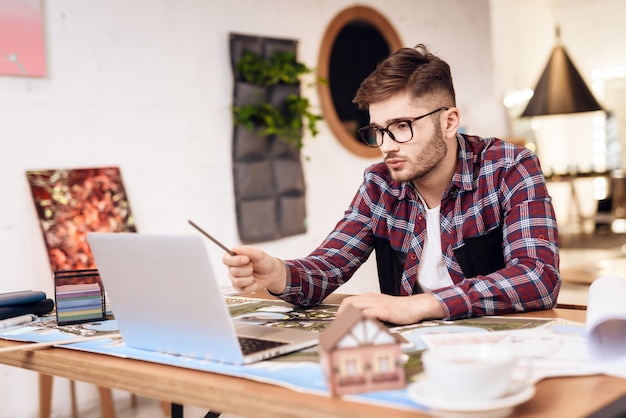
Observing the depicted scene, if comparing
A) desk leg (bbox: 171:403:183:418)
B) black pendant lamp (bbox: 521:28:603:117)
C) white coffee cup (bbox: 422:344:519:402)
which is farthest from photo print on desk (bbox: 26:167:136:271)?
black pendant lamp (bbox: 521:28:603:117)

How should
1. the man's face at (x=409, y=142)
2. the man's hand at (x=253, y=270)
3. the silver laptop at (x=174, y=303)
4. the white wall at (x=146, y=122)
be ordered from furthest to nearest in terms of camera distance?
the white wall at (x=146, y=122) < the man's face at (x=409, y=142) < the man's hand at (x=253, y=270) < the silver laptop at (x=174, y=303)

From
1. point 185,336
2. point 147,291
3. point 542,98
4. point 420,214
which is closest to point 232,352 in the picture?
point 185,336

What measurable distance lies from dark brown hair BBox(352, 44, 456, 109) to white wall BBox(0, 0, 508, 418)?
4.23 feet

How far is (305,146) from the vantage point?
15.0 ft

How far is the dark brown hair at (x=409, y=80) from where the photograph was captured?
2.00 m

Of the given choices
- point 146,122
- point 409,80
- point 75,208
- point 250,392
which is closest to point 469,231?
point 409,80

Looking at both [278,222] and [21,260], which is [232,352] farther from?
[278,222]

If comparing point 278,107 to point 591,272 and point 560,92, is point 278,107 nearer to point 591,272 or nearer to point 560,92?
point 591,272

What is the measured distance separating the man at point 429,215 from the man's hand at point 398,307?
13cm

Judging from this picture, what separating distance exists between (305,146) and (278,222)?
490mm

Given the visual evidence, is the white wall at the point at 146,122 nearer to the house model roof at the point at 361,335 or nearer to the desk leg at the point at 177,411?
the desk leg at the point at 177,411

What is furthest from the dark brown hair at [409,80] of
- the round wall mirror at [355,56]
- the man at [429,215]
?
the round wall mirror at [355,56]

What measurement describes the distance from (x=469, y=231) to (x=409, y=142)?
11.2 inches

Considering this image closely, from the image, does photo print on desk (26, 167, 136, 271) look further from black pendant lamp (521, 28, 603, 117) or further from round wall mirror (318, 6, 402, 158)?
black pendant lamp (521, 28, 603, 117)
